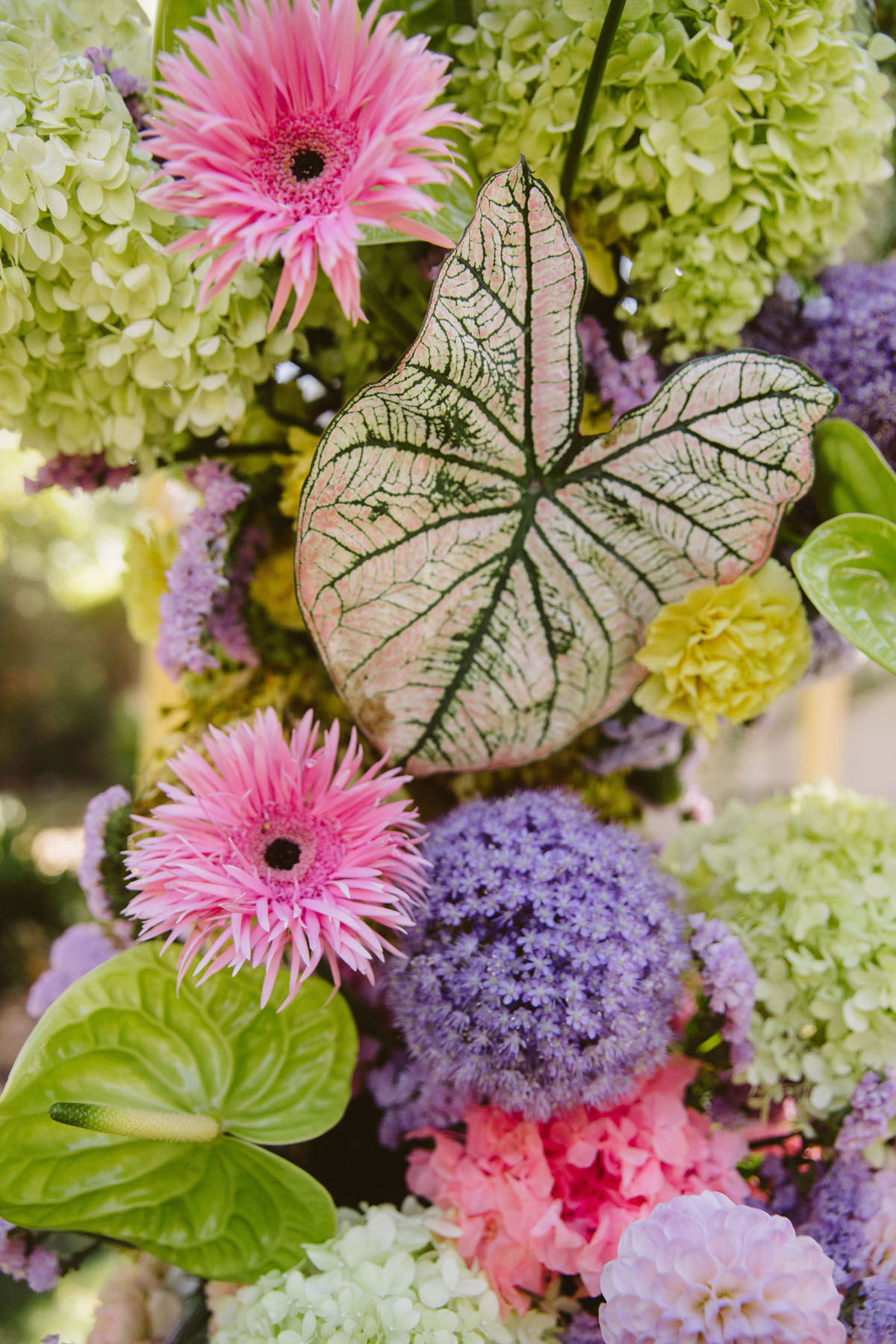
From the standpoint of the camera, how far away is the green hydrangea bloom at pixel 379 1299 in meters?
0.40

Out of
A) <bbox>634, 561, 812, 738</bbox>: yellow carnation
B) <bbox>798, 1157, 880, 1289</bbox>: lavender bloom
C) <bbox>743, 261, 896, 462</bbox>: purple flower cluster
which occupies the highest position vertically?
<bbox>743, 261, 896, 462</bbox>: purple flower cluster

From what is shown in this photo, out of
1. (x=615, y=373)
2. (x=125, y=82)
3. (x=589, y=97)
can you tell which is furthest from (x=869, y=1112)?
(x=125, y=82)

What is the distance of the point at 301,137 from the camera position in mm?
390

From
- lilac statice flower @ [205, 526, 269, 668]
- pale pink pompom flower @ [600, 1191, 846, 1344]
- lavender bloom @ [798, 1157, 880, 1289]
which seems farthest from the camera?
lilac statice flower @ [205, 526, 269, 668]

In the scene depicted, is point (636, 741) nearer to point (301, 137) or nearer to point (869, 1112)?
point (869, 1112)

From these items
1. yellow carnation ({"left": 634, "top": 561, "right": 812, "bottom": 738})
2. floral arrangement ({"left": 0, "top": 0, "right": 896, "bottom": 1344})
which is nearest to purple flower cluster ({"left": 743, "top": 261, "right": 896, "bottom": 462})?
floral arrangement ({"left": 0, "top": 0, "right": 896, "bottom": 1344})

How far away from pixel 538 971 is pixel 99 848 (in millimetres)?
243

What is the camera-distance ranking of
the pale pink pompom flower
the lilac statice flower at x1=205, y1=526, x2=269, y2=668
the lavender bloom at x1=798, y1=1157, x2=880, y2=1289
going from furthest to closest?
the lilac statice flower at x1=205, y1=526, x2=269, y2=668, the lavender bloom at x1=798, y1=1157, x2=880, y2=1289, the pale pink pompom flower

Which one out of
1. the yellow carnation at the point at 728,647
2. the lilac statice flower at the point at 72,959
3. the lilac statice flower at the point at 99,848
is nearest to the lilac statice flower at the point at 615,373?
the yellow carnation at the point at 728,647

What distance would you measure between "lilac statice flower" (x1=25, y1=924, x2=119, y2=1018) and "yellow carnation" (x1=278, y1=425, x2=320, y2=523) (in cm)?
29

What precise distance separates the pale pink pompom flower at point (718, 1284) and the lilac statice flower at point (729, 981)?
11cm

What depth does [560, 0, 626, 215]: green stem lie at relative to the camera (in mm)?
399

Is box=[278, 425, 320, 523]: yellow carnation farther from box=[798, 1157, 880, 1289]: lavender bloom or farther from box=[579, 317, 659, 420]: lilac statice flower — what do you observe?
box=[798, 1157, 880, 1289]: lavender bloom

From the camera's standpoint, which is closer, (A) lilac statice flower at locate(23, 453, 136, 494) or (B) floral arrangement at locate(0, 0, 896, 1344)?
(B) floral arrangement at locate(0, 0, 896, 1344)
